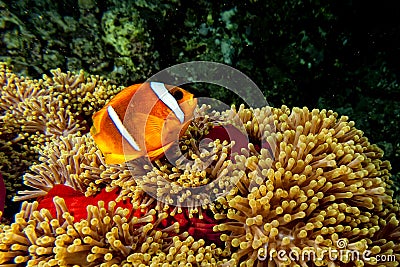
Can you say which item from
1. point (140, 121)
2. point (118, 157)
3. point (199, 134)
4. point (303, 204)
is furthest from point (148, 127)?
point (303, 204)

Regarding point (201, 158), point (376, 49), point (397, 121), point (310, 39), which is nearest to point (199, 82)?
point (310, 39)

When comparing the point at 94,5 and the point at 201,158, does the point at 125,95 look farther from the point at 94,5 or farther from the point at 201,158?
the point at 94,5

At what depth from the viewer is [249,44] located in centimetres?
208

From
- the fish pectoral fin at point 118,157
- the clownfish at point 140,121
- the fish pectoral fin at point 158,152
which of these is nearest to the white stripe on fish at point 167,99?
the clownfish at point 140,121

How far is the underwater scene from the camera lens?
1.29 metres

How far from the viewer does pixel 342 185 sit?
1352 mm

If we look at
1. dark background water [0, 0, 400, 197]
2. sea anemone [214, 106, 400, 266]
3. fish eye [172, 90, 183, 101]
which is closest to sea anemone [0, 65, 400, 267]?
sea anemone [214, 106, 400, 266]

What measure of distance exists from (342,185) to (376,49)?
1132 millimetres

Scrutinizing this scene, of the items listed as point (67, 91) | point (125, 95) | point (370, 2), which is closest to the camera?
point (125, 95)

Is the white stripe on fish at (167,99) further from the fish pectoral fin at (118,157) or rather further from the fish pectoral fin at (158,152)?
the fish pectoral fin at (118,157)

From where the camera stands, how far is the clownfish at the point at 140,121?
1367 mm

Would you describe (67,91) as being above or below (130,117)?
above

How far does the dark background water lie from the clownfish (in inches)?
31.8

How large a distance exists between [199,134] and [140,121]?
342 mm
